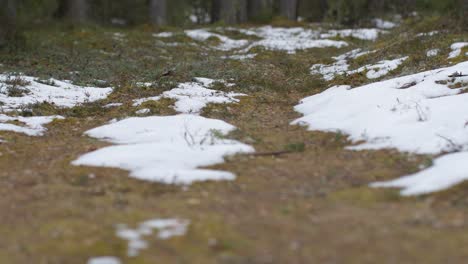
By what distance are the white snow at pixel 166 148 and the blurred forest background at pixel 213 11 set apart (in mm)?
9236

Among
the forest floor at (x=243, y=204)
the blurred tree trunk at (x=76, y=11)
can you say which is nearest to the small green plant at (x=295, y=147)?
the forest floor at (x=243, y=204)

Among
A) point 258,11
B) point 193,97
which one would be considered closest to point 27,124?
point 193,97

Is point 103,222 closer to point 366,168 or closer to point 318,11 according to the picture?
point 366,168

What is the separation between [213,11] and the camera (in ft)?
105

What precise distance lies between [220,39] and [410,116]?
50.7ft

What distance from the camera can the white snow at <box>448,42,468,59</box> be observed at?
11759 mm

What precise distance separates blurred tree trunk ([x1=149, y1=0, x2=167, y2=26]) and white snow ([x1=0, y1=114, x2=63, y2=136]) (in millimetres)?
19206

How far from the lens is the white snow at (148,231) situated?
4006 mm

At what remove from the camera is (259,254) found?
387 cm

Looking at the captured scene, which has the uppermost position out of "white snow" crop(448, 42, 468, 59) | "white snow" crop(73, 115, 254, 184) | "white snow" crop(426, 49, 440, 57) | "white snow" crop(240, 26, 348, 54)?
"white snow" crop(448, 42, 468, 59)

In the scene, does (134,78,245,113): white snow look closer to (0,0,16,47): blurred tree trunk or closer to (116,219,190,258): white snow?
(116,219,190,258): white snow

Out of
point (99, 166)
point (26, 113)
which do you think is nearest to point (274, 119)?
point (99, 166)

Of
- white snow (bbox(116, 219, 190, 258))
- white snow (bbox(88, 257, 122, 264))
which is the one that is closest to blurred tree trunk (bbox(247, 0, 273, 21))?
white snow (bbox(116, 219, 190, 258))

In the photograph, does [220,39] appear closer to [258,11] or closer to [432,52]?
[258,11]
